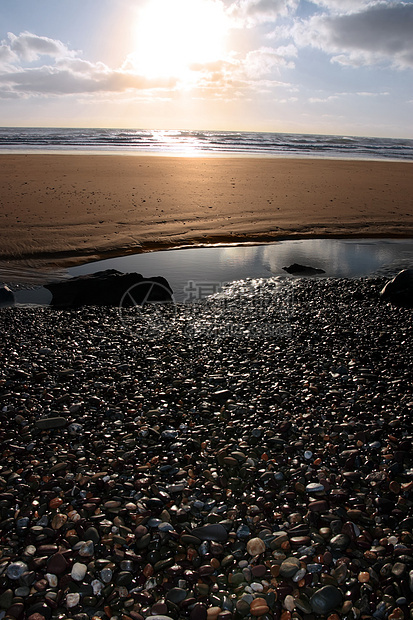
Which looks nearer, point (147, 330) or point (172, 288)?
point (147, 330)

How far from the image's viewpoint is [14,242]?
14.6m

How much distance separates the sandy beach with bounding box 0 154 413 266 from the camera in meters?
15.4

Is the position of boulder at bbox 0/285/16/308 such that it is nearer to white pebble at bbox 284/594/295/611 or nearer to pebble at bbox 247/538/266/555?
pebble at bbox 247/538/266/555

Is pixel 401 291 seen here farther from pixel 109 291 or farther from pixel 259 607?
pixel 259 607

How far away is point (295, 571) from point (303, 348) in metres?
4.88

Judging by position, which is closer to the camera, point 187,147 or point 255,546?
point 255,546

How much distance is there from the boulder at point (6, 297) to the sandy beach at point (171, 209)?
282cm

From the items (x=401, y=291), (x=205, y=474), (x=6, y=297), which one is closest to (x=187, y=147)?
(x=6, y=297)

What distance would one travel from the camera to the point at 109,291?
36.0ft

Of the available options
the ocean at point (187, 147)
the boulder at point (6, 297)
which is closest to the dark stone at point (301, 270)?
the boulder at point (6, 297)

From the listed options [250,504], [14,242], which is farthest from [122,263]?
[250,504]

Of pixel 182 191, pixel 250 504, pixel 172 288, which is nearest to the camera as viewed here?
pixel 250 504

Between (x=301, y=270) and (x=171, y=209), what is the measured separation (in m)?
8.17

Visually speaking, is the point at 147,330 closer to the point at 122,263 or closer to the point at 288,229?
the point at 122,263
